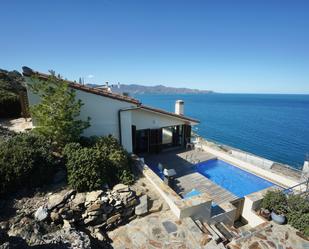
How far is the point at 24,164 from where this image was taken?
7.64m

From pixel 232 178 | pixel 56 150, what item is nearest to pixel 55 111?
pixel 56 150

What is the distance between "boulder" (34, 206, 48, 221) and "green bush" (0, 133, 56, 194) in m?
1.56

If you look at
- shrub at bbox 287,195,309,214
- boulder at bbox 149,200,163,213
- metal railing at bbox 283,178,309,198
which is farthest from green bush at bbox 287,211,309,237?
boulder at bbox 149,200,163,213

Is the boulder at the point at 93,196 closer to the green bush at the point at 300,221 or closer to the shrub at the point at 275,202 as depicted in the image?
the shrub at the point at 275,202

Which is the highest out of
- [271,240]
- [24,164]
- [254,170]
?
[24,164]

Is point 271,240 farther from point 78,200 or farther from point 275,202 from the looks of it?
point 78,200

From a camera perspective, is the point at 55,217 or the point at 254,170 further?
the point at 254,170

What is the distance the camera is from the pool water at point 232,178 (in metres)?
13.0

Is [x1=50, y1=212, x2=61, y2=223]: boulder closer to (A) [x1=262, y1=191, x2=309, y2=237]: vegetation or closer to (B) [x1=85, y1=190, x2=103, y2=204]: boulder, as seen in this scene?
(B) [x1=85, y1=190, x2=103, y2=204]: boulder

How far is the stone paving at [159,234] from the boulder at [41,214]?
8.79ft

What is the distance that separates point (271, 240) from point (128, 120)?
1062 cm

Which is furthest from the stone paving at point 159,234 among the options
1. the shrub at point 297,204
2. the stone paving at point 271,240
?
the shrub at point 297,204

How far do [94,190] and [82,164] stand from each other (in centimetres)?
137

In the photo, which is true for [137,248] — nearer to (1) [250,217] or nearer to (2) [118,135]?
(1) [250,217]
